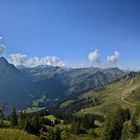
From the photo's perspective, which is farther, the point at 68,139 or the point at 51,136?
the point at 68,139

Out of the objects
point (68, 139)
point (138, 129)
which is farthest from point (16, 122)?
point (138, 129)

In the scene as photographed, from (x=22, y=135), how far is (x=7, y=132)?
6009mm

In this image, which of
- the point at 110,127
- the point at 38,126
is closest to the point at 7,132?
the point at 38,126

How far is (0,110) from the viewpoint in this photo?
178m

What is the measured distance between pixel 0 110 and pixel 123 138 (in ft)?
242

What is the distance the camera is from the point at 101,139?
14425cm

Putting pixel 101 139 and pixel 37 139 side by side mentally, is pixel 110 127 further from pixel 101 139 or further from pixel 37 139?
pixel 37 139

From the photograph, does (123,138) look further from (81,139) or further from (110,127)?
(81,139)

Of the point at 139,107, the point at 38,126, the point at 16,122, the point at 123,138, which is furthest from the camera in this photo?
the point at 139,107

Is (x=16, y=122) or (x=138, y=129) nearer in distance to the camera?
(x=138, y=129)

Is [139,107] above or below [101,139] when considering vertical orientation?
above

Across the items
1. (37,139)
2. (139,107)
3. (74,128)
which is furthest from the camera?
(74,128)

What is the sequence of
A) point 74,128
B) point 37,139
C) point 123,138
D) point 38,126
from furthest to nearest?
point 74,128, point 38,126, point 123,138, point 37,139

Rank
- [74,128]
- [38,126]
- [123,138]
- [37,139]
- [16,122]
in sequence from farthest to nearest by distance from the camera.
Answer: [74,128], [16,122], [38,126], [123,138], [37,139]
